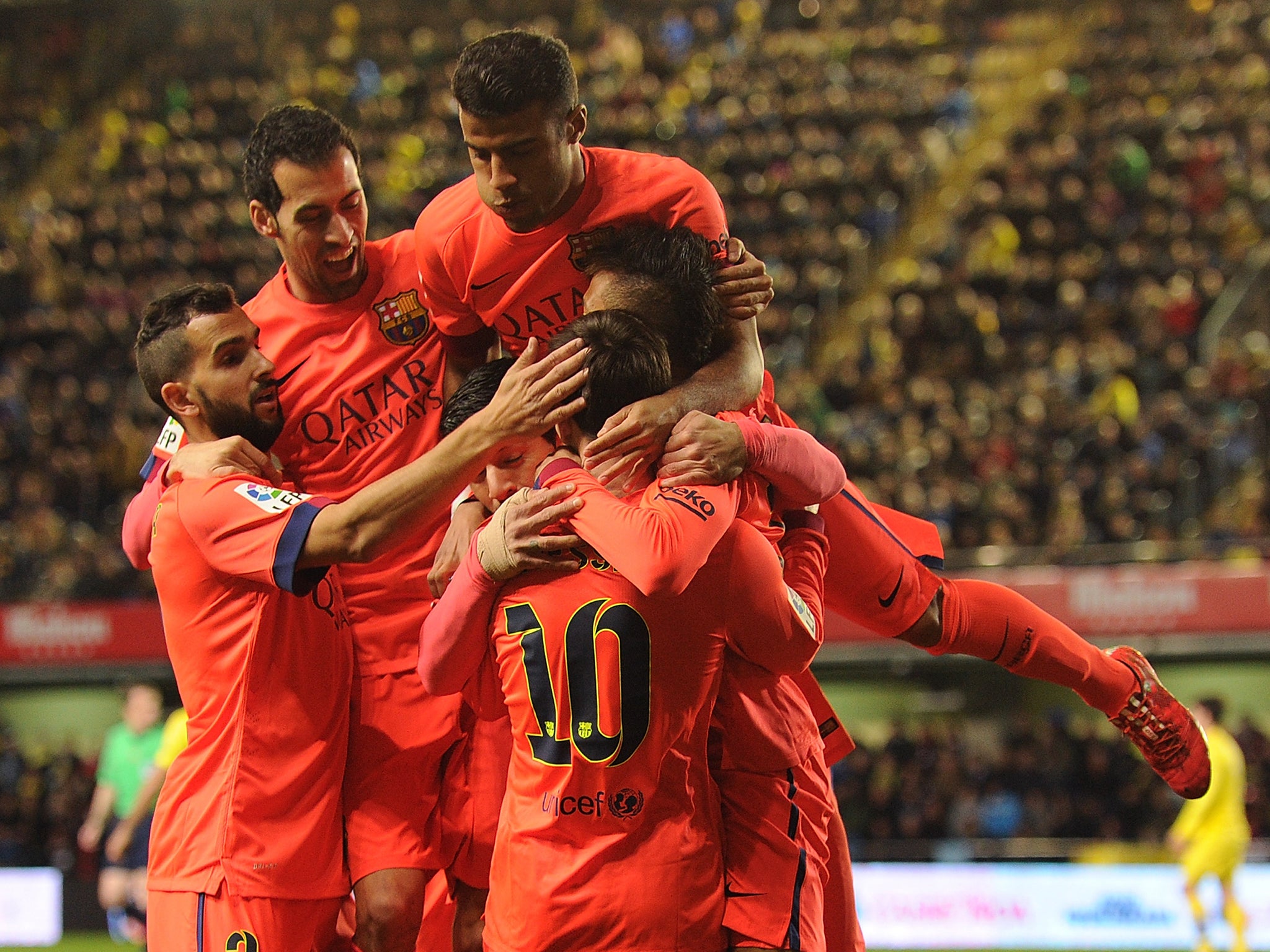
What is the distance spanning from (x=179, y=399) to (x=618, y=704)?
1.61m

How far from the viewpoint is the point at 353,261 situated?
4.04 metres

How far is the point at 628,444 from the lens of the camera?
302 centimetres

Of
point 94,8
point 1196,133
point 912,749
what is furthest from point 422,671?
point 94,8

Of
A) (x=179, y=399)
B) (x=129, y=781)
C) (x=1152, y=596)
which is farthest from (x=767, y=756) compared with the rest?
(x=1152, y=596)

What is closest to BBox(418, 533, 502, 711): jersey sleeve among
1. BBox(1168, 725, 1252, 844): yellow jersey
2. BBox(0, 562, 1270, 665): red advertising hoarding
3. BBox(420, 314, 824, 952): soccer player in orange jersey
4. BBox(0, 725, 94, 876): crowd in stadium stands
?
BBox(420, 314, 824, 952): soccer player in orange jersey

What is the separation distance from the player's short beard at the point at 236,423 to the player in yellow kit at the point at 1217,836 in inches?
311

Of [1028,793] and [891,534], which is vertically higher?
[891,534]

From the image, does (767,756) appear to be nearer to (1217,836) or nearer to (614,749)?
(614,749)

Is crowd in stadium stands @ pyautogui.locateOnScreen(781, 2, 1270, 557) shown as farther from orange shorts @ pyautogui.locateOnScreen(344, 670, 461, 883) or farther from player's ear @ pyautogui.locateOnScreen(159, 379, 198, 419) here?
player's ear @ pyautogui.locateOnScreen(159, 379, 198, 419)

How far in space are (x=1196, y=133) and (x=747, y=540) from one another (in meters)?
16.6

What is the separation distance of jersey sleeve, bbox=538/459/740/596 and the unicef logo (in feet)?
1.40

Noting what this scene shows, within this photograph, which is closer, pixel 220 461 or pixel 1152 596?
pixel 220 461

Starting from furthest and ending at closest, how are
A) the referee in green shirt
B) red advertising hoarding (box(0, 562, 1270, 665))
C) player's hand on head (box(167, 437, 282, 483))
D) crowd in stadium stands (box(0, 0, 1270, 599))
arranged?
crowd in stadium stands (box(0, 0, 1270, 599)) < red advertising hoarding (box(0, 562, 1270, 665)) < the referee in green shirt < player's hand on head (box(167, 437, 282, 483))

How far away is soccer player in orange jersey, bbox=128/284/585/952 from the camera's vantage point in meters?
3.43
